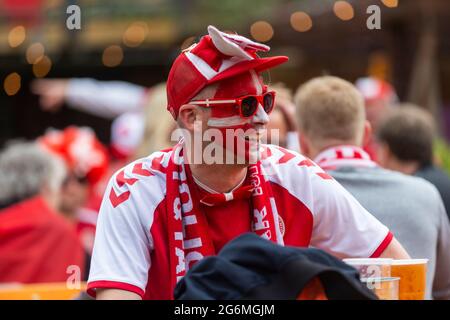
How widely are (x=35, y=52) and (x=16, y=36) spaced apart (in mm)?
→ 416

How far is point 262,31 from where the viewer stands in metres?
12.6

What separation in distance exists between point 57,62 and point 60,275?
9.03m

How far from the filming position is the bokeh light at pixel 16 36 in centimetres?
1616

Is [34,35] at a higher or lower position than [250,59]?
higher

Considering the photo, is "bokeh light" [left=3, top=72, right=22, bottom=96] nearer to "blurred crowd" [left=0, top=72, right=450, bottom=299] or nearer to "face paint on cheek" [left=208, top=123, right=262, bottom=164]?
"blurred crowd" [left=0, top=72, right=450, bottom=299]

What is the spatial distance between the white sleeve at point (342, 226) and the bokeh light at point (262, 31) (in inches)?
318

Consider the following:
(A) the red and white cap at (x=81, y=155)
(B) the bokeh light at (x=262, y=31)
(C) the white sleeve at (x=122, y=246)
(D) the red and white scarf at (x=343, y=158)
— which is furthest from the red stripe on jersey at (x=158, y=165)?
(B) the bokeh light at (x=262, y=31)

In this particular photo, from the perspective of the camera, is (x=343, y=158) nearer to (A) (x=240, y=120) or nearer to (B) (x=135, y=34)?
(A) (x=240, y=120)

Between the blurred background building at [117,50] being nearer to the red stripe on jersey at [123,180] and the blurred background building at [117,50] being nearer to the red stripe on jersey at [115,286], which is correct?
the red stripe on jersey at [123,180]

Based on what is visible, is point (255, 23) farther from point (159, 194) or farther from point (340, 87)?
point (159, 194)

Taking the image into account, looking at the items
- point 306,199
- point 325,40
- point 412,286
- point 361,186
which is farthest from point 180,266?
point 325,40

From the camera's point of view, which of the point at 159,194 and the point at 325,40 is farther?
the point at 325,40

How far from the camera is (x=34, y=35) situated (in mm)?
16109

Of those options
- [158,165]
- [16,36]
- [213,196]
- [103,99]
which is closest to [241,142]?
[213,196]
